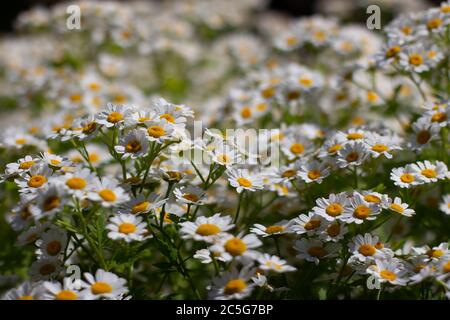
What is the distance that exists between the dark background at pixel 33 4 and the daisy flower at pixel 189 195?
25.6 feet

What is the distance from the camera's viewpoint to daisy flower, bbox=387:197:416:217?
8.10ft

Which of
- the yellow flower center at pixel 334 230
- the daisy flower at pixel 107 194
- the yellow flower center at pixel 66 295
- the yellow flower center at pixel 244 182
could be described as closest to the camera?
the yellow flower center at pixel 66 295

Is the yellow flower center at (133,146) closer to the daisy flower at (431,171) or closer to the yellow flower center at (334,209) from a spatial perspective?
the yellow flower center at (334,209)

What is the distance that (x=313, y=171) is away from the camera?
2805 mm

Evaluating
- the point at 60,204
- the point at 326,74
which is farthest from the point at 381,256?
the point at 326,74

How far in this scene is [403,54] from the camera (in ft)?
10.8

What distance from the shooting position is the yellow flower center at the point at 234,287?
7.00ft

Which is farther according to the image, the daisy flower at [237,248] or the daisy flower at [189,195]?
the daisy flower at [189,195]

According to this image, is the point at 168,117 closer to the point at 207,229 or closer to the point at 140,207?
the point at 140,207

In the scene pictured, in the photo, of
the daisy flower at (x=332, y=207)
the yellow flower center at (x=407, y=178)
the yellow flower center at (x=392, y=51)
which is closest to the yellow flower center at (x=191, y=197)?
the daisy flower at (x=332, y=207)

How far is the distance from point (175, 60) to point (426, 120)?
349cm

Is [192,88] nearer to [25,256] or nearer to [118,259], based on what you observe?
[25,256]

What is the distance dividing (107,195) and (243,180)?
0.72m

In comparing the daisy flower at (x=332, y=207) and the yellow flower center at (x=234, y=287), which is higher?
the daisy flower at (x=332, y=207)
